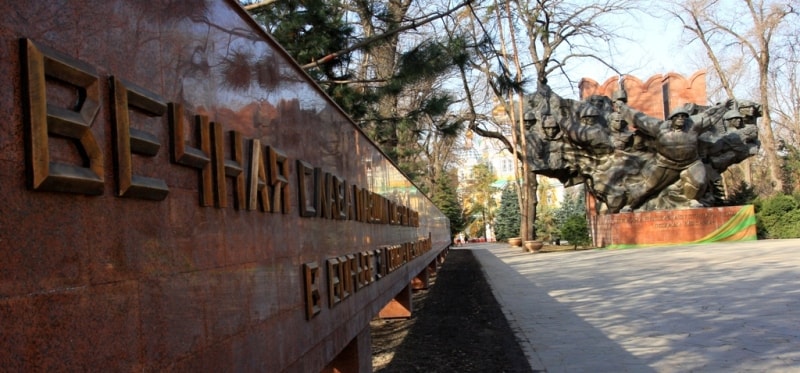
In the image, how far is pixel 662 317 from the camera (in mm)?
→ 7832

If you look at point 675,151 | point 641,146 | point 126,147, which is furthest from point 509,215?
point 126,147

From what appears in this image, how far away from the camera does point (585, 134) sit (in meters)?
26.1

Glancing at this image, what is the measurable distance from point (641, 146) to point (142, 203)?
88.7ft

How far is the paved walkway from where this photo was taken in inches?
216

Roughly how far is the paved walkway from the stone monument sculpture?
10339 millimetres

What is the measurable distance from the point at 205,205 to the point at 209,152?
167 mm

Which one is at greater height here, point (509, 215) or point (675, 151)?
point (675, 151)

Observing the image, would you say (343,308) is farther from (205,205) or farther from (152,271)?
(152,271)

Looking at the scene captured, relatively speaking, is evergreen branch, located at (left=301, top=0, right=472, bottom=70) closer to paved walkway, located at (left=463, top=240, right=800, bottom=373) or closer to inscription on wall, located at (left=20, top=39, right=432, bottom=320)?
paved walkway, located at (left=463, top=240, right=800, bottom=373)

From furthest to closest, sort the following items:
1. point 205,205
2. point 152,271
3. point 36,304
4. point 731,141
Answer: point 731,141 → point 205,205 → point 152,271 → point 36,304

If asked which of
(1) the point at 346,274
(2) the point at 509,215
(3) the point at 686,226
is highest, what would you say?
(1) the point at 346,274

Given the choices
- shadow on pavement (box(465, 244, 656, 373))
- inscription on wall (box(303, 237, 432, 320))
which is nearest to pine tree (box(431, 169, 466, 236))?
shadow on pavement (box(465, 244, 656, 373))

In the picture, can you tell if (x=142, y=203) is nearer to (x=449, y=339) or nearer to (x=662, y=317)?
(x=449, y=339)

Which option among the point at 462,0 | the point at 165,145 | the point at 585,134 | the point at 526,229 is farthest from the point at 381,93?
the point at 526,229
